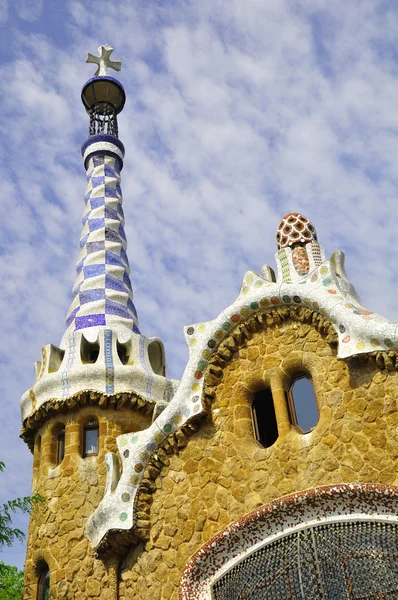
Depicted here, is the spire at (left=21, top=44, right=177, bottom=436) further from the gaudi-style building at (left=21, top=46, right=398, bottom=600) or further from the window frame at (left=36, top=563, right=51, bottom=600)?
the window frame at (left=36, top=563, right=51, bottom=600)

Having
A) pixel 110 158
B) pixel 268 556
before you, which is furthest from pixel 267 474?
pixel 110 158

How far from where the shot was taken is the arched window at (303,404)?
20.7 feet

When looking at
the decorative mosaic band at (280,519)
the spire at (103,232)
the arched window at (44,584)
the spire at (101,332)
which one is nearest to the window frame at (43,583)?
the arched window at (44,584)

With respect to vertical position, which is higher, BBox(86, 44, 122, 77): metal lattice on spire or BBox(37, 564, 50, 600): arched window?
BBox(86, 44, 122, 77): metal lattice on spire

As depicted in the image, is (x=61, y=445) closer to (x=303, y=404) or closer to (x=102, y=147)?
(x=303, y=404)

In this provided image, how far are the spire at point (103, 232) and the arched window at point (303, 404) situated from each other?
9.58ft

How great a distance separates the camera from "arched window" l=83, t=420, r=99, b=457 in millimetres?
8102

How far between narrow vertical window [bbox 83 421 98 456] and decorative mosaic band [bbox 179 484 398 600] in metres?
2.29

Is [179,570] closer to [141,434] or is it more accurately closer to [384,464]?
[141,434]

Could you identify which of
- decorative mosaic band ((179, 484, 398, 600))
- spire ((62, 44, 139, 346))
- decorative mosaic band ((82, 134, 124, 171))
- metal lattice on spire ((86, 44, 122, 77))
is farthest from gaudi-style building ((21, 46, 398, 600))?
metal lattice on spire ((86, 44, 122, 77))

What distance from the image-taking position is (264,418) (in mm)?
6734

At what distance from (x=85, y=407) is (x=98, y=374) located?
0.39 meters

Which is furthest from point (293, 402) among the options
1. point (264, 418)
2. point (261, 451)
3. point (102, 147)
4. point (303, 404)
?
point (102, 147)

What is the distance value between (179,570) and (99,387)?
2542 millimetres
